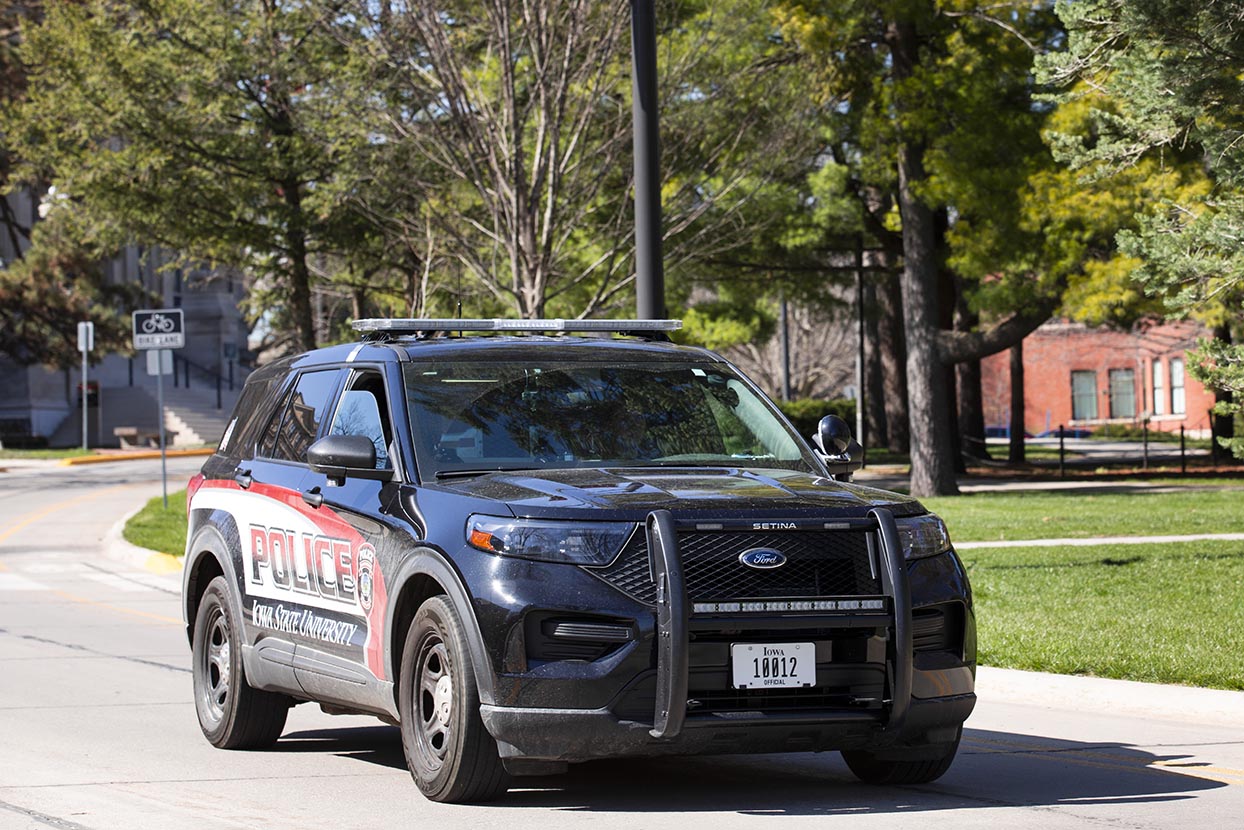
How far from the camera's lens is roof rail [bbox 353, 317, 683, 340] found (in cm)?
826

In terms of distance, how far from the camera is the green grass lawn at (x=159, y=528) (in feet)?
71.9

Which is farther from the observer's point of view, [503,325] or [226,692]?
[226,692]

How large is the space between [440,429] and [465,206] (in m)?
18.2

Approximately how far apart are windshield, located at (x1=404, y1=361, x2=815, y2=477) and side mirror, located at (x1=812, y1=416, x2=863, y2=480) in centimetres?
15

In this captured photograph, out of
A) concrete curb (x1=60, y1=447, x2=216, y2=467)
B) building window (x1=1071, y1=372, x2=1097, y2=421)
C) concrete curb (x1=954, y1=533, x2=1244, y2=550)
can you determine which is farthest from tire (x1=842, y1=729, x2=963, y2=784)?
building window (x1=1071, y1=372, x2=1097, y2=421)

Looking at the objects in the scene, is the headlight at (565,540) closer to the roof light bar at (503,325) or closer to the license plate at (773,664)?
the license plate at (773,664)

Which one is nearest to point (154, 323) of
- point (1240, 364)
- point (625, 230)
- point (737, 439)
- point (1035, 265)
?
point (625, 230)

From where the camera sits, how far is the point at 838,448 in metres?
8.38

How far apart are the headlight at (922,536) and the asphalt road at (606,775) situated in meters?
1.03

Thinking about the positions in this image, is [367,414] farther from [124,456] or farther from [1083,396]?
[1083,396]

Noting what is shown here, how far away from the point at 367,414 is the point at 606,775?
6.41ft

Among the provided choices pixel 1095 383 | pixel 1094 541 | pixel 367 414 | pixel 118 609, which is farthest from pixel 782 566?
pixel 1095 383

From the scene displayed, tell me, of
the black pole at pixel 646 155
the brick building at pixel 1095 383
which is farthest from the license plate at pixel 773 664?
the brick building at pixel 1095 383

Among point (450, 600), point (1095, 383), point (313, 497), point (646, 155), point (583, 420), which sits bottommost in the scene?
point (450, 600)
